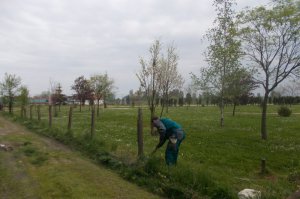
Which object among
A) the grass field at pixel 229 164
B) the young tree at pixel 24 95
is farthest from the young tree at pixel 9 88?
the grass field at pixel 229 164

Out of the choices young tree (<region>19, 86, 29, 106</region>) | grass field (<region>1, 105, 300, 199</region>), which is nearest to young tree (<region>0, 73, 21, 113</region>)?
young tree (<region>19, 86, 29, 106</region>)

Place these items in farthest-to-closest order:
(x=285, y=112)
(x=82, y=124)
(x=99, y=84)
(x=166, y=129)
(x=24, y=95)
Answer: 1. (x=99, y=84)
2. (x=24, y=95)
3. (x=285, y=112)
4. (x=82, y=124)
5. (x=166, y=129)

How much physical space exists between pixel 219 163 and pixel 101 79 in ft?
145

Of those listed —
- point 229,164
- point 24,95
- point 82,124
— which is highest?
point 24,95

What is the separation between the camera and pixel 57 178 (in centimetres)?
834

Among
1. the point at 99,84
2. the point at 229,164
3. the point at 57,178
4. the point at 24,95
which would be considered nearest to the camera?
the point at 57,178

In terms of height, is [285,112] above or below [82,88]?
below

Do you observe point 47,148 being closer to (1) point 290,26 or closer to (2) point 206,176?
(2) point 206,176

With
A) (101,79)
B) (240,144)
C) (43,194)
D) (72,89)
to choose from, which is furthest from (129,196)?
(72,89)

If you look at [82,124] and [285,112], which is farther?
[285,112]

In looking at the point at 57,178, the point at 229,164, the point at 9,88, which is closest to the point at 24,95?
the point at 9,88

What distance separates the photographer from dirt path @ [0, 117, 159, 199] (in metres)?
7.20

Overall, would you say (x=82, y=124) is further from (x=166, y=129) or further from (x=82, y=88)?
(x=82, y=88)

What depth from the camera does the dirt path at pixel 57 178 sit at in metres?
7.20
